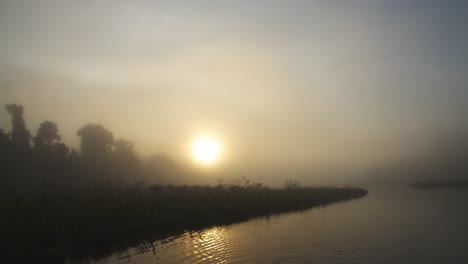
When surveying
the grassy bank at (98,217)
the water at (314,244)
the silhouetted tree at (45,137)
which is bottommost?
the water at (314,244)

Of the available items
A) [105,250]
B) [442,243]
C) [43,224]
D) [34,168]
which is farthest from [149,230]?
[34,168]

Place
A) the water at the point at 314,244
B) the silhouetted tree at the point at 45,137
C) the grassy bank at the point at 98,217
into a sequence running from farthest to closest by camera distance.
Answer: the silhouetted tree at the point at 45,137 < the grassy bank at the point at 98,217 < the water at the point at 314,244

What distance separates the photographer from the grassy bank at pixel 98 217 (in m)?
20.2

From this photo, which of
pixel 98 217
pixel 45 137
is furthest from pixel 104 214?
pixel 45 137

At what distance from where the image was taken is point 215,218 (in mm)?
34281

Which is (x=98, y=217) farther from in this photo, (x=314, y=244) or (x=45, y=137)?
(x=45, y=137)

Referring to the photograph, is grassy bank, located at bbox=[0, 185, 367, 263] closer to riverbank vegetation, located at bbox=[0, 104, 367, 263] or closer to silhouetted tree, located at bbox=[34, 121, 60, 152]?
riverbank vegetation, located at bbox=[0, 104, 367, 263]

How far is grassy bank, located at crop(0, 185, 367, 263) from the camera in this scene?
20.2m

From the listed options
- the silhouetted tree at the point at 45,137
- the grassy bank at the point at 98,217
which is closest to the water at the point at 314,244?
the grassy bank at the point at 98,217

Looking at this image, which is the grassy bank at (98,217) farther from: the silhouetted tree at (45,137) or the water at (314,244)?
the silhouetted tree at (45,137)

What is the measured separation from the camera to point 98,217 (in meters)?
25.7

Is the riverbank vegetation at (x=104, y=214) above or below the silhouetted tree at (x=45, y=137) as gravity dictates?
below

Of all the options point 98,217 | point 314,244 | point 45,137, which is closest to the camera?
point 314,244

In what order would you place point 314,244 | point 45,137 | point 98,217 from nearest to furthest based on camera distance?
point 314,244
point 98,217
point 45,137
